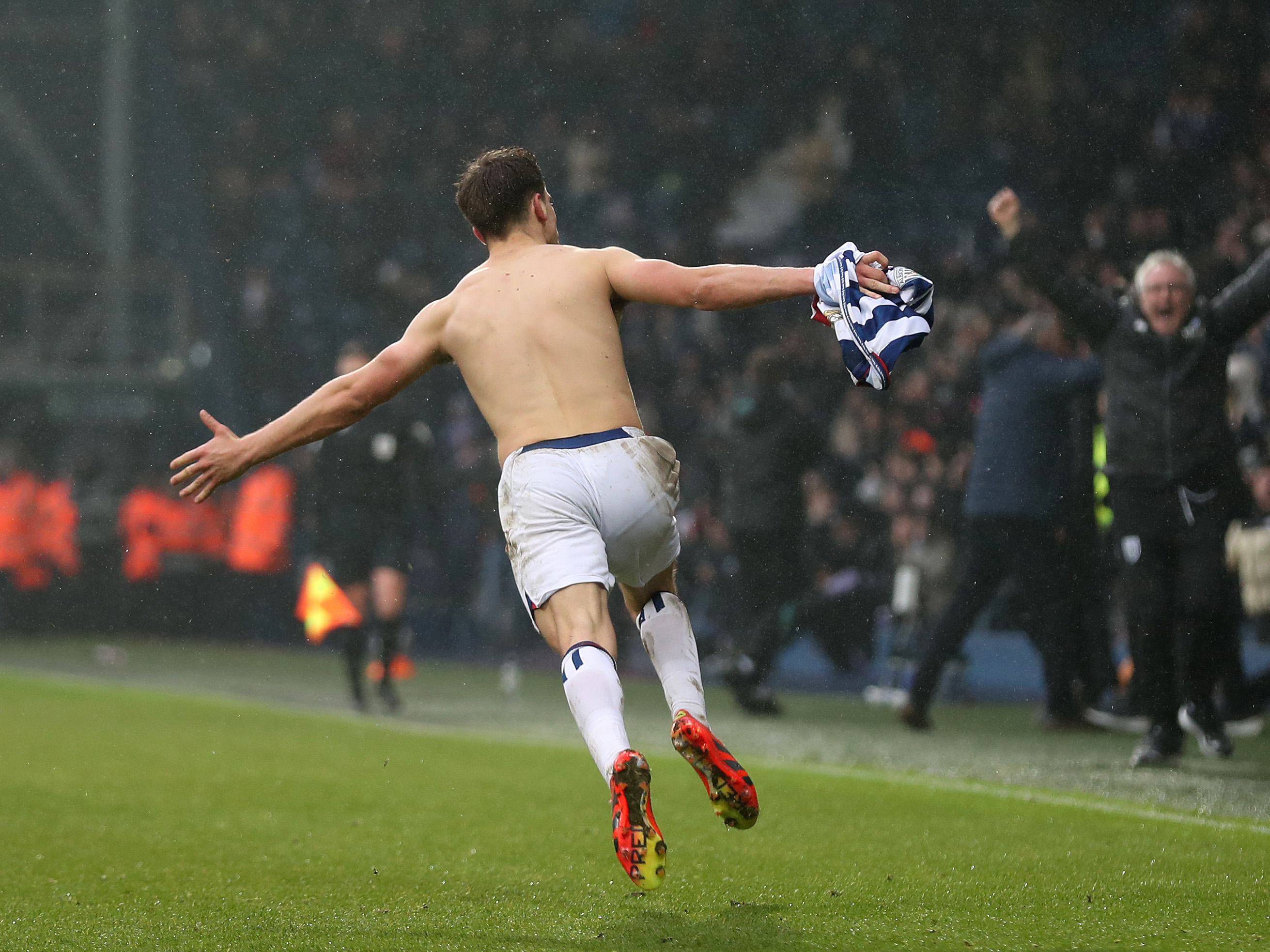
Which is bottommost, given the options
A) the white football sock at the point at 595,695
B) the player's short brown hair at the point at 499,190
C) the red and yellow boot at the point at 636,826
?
the red and yellow boot at the point at 636,826

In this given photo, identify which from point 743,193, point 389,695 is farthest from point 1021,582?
point 743,193

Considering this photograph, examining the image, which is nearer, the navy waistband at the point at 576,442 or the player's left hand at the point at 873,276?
the player's left hand at the point at 873,276

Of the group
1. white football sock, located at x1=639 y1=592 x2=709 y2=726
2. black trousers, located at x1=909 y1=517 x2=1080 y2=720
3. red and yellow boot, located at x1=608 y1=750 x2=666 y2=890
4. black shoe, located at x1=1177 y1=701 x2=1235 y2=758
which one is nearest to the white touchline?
black shoe, located at x1=1177 y1=701 x2=1235 y2=758

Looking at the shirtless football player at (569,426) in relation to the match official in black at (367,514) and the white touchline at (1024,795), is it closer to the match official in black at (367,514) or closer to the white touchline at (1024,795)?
the white touchline at (1024,795)

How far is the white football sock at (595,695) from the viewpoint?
11.5ft

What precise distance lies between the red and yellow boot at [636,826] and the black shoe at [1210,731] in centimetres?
431

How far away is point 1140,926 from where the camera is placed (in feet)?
11.6

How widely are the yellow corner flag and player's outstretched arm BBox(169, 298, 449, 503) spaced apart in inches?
230

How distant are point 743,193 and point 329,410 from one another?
1047 centimetres

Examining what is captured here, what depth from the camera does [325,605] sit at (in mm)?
10219

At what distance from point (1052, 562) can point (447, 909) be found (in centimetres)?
525

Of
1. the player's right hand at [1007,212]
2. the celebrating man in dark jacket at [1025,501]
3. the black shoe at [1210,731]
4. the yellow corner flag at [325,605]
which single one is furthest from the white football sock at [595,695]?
the yellow corner flag at [325,605]

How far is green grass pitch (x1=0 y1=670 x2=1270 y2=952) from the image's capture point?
3.50 m

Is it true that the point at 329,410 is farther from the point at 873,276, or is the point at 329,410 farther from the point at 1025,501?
the point at 1025,501
